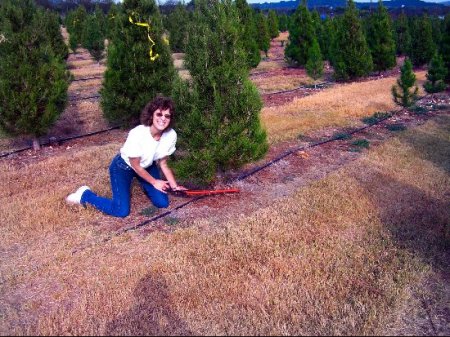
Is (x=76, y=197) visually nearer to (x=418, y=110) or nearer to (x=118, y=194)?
(x=118, y=194)

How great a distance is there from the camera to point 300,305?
132 inches

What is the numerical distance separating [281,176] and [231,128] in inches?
57.8

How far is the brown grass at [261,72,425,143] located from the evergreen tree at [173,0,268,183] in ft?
9.59

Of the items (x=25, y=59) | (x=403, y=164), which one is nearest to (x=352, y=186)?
(x=403, y=164)

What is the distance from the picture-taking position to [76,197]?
5.30m

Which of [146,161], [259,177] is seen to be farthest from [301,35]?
[146,161]

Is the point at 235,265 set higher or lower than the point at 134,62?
lower

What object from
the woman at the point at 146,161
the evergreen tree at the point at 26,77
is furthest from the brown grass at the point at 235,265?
the evergreen tree at the point at 26,77

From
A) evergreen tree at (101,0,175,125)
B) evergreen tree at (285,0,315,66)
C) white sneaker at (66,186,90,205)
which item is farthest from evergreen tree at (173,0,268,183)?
evergreen tree at (285,0,315,66)

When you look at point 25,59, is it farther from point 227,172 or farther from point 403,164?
point 403,164

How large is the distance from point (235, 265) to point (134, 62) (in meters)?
5.77

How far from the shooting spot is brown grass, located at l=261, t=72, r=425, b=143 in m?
9.44

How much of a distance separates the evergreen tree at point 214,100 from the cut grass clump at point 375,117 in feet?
16.9

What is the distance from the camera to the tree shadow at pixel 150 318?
122 inches
